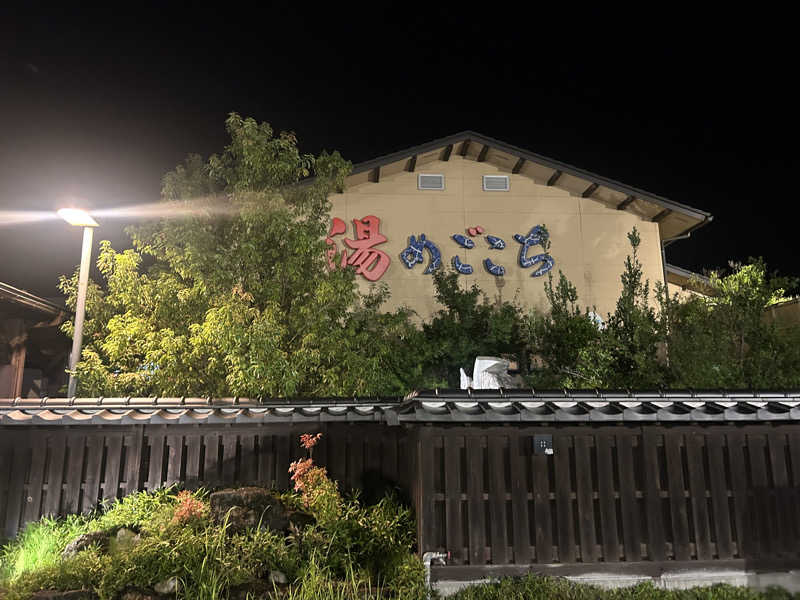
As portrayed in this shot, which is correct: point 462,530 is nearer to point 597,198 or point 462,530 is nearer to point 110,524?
point 110,524

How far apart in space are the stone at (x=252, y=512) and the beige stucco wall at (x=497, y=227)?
10333 mm

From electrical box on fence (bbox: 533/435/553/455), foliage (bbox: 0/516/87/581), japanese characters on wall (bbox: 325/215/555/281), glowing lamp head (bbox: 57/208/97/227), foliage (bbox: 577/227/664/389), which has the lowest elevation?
foliage (bbox: 0/516/87/581)

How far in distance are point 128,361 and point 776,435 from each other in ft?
42.7

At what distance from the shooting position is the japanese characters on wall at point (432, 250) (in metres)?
18.8

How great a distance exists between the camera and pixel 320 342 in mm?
13375

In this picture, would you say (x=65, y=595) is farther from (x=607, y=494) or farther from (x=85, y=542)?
(x=607, y=494)

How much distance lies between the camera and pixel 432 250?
19.0 meters

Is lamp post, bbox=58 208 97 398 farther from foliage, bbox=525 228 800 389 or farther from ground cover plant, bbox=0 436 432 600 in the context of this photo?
foliage, bbox=525 228 800 389

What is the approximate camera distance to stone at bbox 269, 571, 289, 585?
306 inches

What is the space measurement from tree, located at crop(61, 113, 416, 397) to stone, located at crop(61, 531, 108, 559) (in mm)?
4340

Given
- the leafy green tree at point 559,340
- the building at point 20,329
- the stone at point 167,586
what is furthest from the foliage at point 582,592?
the building at point 20,329

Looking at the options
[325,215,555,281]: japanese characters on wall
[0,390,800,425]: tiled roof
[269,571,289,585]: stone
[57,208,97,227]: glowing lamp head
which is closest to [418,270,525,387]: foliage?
[325,215,555,281]: japanese characters on wall

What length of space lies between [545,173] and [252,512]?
15.1 metres

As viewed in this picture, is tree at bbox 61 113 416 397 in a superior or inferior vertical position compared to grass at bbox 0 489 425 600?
superior
